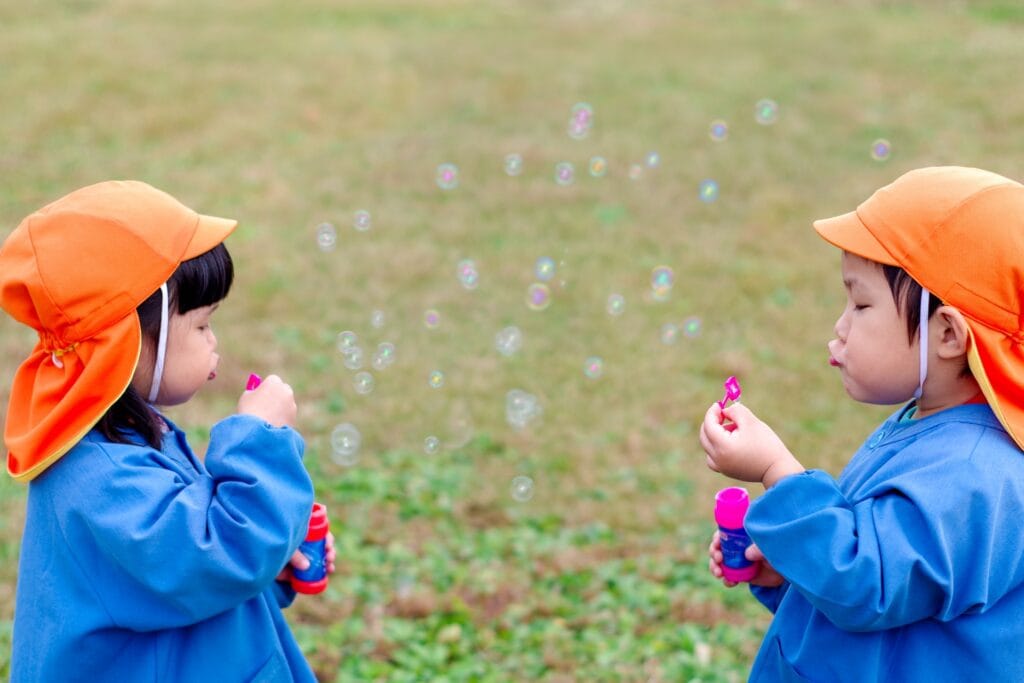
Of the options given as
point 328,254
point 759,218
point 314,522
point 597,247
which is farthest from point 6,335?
point 759,218

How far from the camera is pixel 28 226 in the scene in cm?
203

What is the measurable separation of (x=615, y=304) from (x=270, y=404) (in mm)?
4437

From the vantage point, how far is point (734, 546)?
234 cm

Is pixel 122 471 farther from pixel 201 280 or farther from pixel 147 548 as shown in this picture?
pixel 201 280

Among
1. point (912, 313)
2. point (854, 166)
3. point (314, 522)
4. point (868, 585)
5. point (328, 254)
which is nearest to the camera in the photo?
point (868, 585)

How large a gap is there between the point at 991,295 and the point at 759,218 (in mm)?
6424

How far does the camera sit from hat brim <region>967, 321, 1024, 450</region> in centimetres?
191

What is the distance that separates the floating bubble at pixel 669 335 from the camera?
6.11 meters

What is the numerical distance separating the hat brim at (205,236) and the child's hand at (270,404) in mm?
287

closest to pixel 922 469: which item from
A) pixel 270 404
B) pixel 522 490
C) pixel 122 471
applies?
pixel 270 404

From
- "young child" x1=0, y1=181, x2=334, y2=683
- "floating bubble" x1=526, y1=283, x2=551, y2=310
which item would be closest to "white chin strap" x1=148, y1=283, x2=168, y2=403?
"young child" x1=0, y1=181, x2=334, y2=683

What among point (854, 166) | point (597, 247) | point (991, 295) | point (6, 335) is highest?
point (991, 295)

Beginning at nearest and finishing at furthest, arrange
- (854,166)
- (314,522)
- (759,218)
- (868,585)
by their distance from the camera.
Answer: (868,585), (314,522), (759,218), (854,166)

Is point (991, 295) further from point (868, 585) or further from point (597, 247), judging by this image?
point (597, 247)
